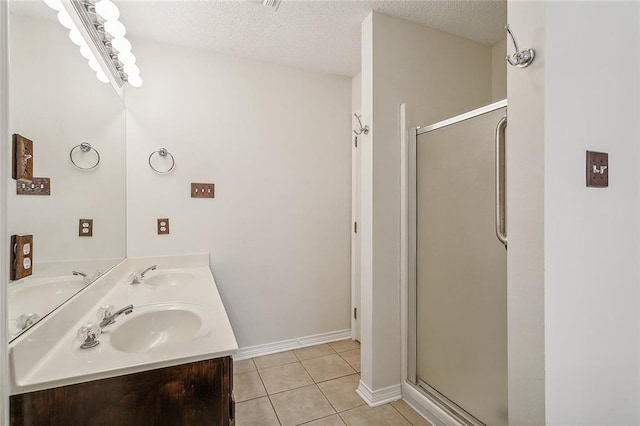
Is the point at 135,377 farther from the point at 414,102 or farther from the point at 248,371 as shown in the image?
the point at 414,102

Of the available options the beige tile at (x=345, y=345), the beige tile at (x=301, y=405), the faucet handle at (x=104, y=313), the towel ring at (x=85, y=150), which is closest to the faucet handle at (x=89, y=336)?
the faucet handle at (x=104, y=313)

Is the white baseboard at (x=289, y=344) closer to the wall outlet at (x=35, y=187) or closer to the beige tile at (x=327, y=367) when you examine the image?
the beige tile at (x=327, y=367)

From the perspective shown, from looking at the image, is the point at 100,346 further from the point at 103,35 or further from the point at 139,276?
the point at 103,35

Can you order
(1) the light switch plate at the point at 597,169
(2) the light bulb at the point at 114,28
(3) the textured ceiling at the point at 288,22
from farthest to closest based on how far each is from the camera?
(3) the textured ceiling at the point at 288,22 < (2) the light bulb at the point at 114,28 < (1) the light switch plate at the point at 597,169

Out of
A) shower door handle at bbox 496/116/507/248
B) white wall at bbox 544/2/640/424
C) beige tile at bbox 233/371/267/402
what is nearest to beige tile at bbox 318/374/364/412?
beige tile at bbox 233/371/267/402

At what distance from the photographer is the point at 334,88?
2674 mm

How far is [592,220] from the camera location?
989mm

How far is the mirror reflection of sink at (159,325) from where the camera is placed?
3.79ft

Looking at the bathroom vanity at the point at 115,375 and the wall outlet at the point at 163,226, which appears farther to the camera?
the wall outlet at the point at 163,226

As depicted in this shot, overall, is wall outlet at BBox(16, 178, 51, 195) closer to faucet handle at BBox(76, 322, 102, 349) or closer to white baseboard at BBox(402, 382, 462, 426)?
faucet handle at BBox(76, 322, 102, 349)

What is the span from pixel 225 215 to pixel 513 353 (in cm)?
195

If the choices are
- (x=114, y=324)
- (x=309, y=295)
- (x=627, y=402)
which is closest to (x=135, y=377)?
(x=114, y=324)

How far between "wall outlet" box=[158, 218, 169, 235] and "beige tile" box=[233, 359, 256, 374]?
1119mm

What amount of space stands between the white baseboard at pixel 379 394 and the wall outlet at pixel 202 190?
169 cm
